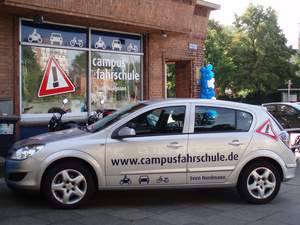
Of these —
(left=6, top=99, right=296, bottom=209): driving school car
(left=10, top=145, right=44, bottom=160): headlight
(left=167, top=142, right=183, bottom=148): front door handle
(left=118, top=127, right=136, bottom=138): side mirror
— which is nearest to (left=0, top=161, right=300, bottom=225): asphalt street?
(left=6, top=99, right=296, bottom=209): driving school car

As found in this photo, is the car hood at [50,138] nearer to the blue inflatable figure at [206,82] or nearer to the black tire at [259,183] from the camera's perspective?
the black tire at [259,183]

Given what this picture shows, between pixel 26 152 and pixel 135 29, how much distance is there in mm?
7386

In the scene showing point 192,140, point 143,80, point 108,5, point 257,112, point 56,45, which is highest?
point 108,5

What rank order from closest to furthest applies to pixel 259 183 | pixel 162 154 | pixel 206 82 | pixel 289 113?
pixel 162 154
pixel 259 183
pixel 206 82
pixel 289 113

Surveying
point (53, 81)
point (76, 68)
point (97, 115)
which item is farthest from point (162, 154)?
point (76, 68)

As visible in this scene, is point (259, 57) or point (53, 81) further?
point (259, 57)

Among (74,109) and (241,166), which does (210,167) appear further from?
(74,109)

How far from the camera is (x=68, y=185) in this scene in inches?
199

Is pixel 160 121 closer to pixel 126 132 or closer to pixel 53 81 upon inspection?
pixel 126 132

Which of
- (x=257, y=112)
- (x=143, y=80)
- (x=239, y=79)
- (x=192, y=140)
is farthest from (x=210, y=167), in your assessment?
(x=239, y=79)

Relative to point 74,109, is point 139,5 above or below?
above

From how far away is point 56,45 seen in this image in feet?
34.3

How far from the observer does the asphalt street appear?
15.6 ft

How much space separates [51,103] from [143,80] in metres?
3.46
